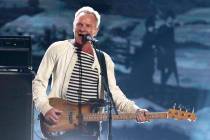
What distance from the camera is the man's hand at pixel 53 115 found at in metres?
3.59

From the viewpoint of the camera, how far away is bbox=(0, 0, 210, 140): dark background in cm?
490

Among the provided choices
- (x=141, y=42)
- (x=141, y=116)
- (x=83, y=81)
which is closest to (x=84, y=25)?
(x=83, y=81)

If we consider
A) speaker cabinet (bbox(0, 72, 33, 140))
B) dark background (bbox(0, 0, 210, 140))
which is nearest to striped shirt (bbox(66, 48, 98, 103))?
speaker cabinet (bbox(0, 72, 33, 140))

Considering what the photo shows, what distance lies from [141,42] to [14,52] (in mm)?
1648

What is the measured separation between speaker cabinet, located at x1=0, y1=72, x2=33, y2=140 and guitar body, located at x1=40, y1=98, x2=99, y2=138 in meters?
0.16

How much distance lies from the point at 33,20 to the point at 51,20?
0.19 metres

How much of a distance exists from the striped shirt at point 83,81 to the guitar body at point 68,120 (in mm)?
68

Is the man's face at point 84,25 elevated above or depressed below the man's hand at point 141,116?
above

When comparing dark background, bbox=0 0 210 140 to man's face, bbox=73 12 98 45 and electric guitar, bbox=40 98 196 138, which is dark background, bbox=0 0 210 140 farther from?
electric guitar, bbox=40 98 196 138

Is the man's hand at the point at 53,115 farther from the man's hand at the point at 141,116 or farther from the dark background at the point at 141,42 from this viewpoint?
the dark background at the point at 141,42

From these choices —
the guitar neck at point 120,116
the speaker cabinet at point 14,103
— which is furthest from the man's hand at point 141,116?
the speaker cabinet at point 14,103

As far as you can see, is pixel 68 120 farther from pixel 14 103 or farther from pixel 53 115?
pixel 14 103

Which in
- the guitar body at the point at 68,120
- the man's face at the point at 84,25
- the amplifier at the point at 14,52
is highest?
the man's face at the point at 84,25

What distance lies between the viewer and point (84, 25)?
3639 millimetres
